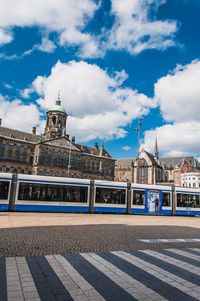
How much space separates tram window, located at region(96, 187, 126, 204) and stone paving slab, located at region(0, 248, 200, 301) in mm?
13301

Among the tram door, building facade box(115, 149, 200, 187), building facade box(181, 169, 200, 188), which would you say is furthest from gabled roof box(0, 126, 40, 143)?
building facade box(181, 169, 200, 188)

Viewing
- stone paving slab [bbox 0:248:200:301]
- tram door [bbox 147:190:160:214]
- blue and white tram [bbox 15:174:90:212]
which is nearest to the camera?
stone paving slab [bbox 0:248:200:301]

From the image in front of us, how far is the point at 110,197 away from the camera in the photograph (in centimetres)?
2044

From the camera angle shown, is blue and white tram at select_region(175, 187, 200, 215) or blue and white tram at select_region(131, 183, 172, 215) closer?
blue and white tram at select_region(131, 183, 172, 215)

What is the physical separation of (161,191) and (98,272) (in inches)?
710

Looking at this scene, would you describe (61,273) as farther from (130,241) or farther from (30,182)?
(30,182)

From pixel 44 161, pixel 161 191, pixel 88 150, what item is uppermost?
pixel 88 150

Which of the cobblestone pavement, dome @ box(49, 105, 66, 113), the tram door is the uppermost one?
dome @ box(49, 105, 66, 113)

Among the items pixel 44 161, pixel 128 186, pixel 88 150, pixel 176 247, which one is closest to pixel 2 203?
pixel 128 186

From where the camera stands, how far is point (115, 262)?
5.90 metres

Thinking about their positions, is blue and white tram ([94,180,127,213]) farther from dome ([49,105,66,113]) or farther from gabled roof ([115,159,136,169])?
gabled roof ([115,159,136,169])

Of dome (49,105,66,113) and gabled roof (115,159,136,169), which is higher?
dome (49,105,66,113)

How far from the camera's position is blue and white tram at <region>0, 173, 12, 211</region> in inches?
683

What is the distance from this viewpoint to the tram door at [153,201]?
21453 millimetres
